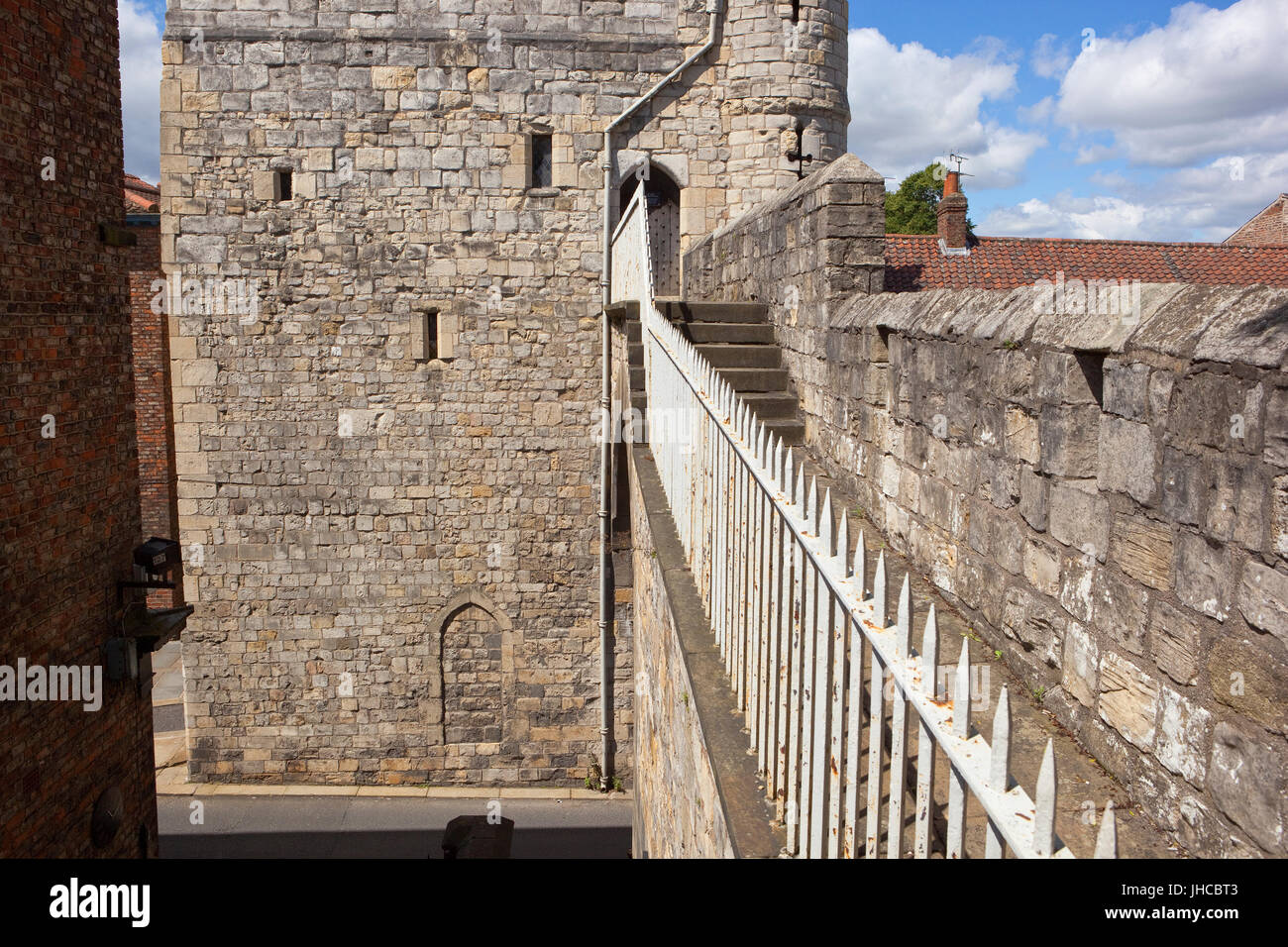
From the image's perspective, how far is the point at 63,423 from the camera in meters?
6.84

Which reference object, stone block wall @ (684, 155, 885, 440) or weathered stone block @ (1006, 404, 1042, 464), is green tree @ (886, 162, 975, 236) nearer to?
stone block wall @ (684, 155, 885, 440)

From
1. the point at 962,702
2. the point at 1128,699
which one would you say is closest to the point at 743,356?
the point at 1128,699

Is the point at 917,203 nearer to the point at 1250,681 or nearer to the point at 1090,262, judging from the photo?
the point at 1090,262

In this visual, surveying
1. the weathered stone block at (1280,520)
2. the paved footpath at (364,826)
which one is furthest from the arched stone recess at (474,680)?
the weathered stone block at (1280,520)

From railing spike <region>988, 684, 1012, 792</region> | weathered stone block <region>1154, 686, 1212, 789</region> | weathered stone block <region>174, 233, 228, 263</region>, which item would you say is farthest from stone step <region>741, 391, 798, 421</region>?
weathered stone block <region>174, 233, 228, 263</region>

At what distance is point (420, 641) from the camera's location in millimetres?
11438

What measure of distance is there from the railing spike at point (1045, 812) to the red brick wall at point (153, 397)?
50.9 feet

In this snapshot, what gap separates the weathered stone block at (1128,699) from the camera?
92.7 inches

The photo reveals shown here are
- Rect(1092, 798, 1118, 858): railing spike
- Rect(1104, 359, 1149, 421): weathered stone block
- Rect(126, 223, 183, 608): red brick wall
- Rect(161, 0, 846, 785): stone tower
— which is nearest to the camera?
Rect(1092, 798, 1118, 858): railing spike

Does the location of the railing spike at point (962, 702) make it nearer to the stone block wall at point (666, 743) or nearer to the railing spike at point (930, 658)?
the railing spike at point (930, 658)

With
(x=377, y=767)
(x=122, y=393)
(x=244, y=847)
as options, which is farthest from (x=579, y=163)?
(x=244, y=847)

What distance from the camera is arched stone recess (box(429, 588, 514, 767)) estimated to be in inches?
453

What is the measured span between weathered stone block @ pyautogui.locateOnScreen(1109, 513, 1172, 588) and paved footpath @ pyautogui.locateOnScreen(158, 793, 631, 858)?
8290mm

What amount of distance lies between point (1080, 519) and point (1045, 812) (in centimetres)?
178
